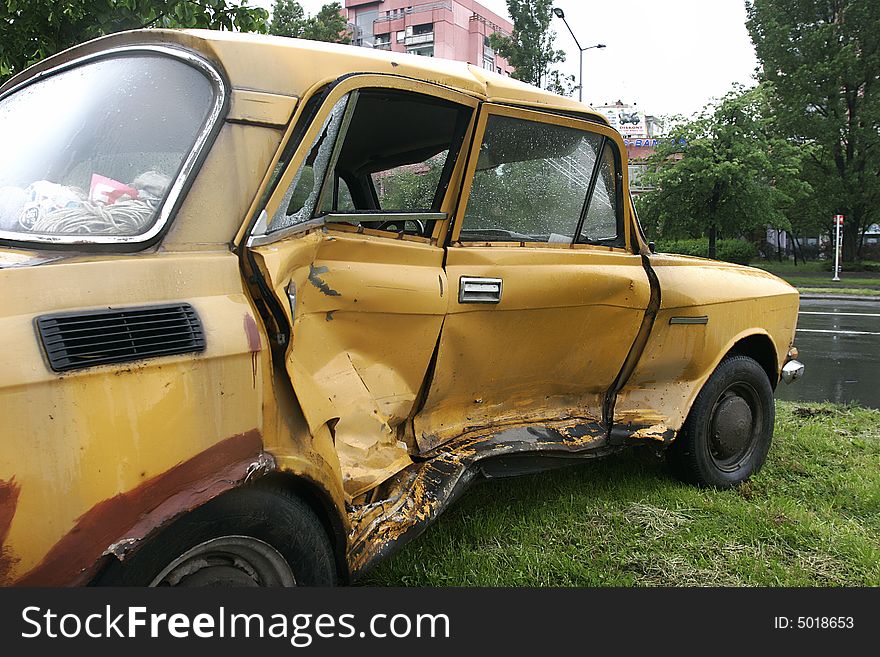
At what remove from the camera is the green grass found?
3104mm

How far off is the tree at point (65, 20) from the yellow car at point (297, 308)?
330cm

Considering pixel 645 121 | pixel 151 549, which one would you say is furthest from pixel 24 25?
pixel 645 121

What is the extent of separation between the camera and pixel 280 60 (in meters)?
2.30

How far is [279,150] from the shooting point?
222cm

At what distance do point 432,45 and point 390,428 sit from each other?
54.7 meters

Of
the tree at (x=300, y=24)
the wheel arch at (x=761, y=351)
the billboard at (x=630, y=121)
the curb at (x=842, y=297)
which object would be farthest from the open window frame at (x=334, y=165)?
the billboard at (x=630, y=121)

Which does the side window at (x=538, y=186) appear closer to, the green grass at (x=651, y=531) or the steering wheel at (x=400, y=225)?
the steering wheel at (x=400, y=225)

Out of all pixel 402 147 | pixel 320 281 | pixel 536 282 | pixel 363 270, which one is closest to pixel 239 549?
pixel 320 281

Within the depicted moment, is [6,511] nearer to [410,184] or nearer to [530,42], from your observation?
[410,184]

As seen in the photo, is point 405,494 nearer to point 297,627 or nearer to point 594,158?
point 297,627

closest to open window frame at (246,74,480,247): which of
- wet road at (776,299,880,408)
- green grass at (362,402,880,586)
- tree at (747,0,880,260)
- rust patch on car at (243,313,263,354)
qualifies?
rust patch on car at (243,313,263,354)

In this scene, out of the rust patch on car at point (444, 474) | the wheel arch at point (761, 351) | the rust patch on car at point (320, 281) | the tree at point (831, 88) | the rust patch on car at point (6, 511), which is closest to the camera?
the rust patch on car at point (6, 511)

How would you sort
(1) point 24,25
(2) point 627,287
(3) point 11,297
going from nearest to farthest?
(3) point 11,297 → (2) point 627,287 → (1) point 24,25

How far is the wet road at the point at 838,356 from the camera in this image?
283 inches
